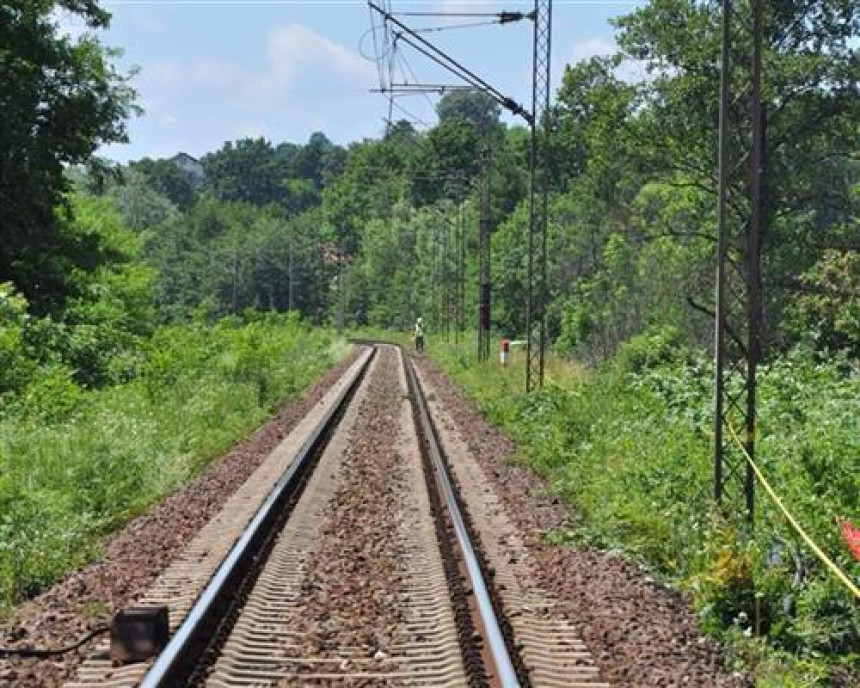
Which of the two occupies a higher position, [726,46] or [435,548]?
[726,46]

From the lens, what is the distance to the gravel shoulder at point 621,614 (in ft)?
21.1

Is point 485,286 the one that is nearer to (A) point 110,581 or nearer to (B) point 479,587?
(A) point 110,581

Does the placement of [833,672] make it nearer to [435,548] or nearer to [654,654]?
[654,654]

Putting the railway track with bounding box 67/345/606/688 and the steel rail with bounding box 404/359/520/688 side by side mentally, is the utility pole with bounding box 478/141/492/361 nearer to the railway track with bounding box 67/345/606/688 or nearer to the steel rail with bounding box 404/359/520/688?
the steel rail with bounding box 404/359/520/688

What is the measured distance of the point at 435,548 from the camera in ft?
32.2

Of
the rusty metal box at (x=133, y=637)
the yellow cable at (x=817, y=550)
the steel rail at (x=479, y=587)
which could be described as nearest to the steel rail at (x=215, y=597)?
the rusty metal box at (x=133, y=637)

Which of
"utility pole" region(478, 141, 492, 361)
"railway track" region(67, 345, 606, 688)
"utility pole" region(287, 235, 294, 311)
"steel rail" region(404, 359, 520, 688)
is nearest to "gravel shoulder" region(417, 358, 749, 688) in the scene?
"railway track" region(67, 345, 606, 688)

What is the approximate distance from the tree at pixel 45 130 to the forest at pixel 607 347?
0.06 m

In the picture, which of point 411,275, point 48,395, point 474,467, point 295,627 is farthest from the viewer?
point 411,275

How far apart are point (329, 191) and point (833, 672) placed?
147438 millimetres

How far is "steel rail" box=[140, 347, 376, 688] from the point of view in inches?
239

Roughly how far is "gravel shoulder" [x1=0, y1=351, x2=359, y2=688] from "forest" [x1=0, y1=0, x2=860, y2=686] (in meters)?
0.36

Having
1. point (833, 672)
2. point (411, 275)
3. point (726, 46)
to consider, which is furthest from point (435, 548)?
point (411, 275)

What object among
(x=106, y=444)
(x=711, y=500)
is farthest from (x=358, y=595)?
(x=106, y=444)
